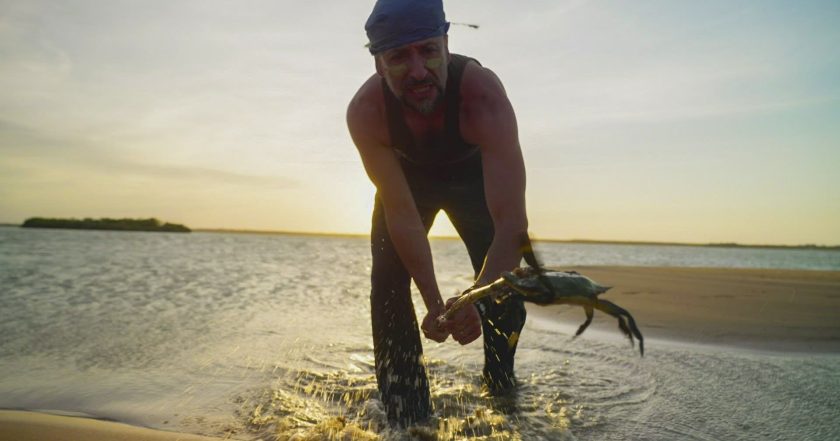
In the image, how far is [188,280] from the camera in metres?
10.7

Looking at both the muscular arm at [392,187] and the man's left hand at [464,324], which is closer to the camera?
the man's left hand at [464,324]

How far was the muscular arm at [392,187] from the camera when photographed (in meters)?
2.83

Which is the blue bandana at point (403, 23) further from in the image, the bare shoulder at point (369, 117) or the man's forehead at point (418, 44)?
the bare shoulder at point (369, 117)

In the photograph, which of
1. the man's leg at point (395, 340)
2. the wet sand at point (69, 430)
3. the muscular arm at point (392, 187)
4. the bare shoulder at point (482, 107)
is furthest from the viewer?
the man's leg at point (395, 340)

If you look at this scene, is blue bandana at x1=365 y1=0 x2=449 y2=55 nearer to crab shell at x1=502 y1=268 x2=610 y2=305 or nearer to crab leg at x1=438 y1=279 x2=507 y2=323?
crab leg at x1=438 y1=279 x2=507 y2=323

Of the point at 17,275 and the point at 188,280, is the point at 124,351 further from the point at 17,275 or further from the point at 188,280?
the point at 17,275

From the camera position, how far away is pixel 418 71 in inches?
103

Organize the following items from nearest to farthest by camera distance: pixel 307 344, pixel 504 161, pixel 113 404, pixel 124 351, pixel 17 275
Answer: pixel 504 161 → pixel 113 404 → pixel 124 351 → pixel 307 344 → pixel 17 275

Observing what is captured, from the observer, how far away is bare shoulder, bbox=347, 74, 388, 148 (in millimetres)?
2873

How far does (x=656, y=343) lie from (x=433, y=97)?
393cm

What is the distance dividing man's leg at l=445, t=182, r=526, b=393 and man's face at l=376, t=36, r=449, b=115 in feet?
2.64

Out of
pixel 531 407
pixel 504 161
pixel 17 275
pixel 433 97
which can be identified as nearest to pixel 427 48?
pixel 433 97

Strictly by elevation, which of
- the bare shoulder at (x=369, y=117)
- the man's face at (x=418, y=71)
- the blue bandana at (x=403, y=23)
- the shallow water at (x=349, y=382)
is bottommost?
the shallow water at (x=349, y=382)

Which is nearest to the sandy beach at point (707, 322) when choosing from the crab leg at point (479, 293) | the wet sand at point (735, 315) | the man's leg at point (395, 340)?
the wet sand at point (735, 315)
